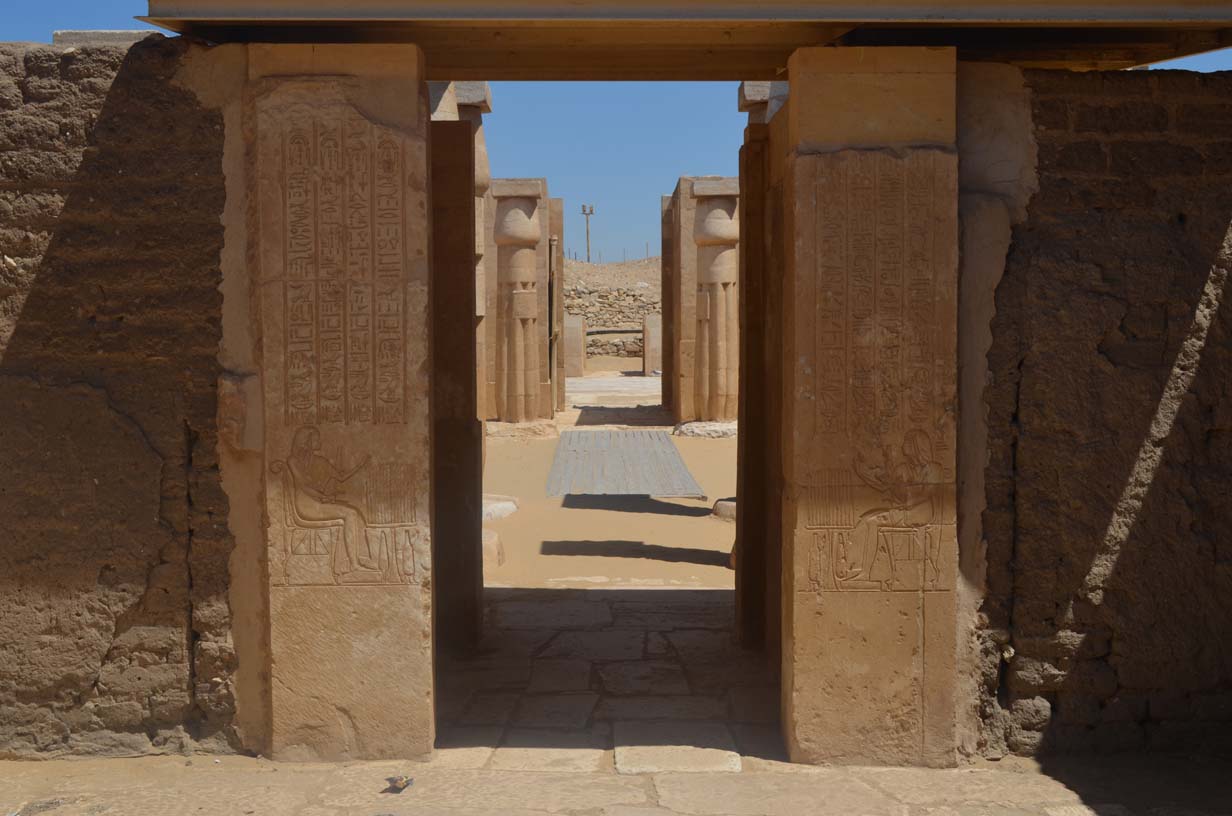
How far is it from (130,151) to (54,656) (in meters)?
1.74

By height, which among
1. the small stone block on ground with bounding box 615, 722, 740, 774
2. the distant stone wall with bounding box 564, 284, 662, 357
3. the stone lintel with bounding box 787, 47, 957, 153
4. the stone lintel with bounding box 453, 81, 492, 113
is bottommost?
the small stone block on ground with bounding box 615, 722, 740, 774

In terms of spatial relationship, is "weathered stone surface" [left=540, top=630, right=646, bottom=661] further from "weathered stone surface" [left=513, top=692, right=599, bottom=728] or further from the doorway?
"weathered stone surface" [left=513, top=692, right=599, bottom=728]

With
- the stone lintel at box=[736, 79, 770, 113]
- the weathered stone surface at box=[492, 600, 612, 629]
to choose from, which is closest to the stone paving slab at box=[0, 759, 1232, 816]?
the weathered stone surface at box=[492, 600, 612, 629]

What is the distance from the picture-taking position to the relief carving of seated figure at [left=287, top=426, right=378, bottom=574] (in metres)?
3.80

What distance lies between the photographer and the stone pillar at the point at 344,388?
12.3ft

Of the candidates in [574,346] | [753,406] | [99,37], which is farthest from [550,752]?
[574,346]

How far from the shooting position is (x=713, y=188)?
1523 cm

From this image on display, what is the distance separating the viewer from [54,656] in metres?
3.88

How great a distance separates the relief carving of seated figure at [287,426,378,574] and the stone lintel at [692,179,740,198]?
1189cm

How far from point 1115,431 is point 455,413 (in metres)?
2.85

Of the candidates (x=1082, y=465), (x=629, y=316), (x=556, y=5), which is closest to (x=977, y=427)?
(x=1082, y=465)

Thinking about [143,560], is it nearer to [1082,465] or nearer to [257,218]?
[257,218]

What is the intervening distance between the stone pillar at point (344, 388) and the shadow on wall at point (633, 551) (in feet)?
13.6

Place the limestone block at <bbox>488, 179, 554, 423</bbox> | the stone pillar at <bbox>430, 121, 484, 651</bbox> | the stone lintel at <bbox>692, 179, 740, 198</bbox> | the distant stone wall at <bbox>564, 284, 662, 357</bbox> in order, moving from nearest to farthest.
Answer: the stone pillar at <bbox>430, 121, 484, 651</bbox>
the stone lintel at <bbox>692, 179, 740, 198</bbox>
the limestone block at <bbox>488, 179, 554, 423</bbox>
the distant stone wall at <bbox>564, 284, 662, 357</bbox>
